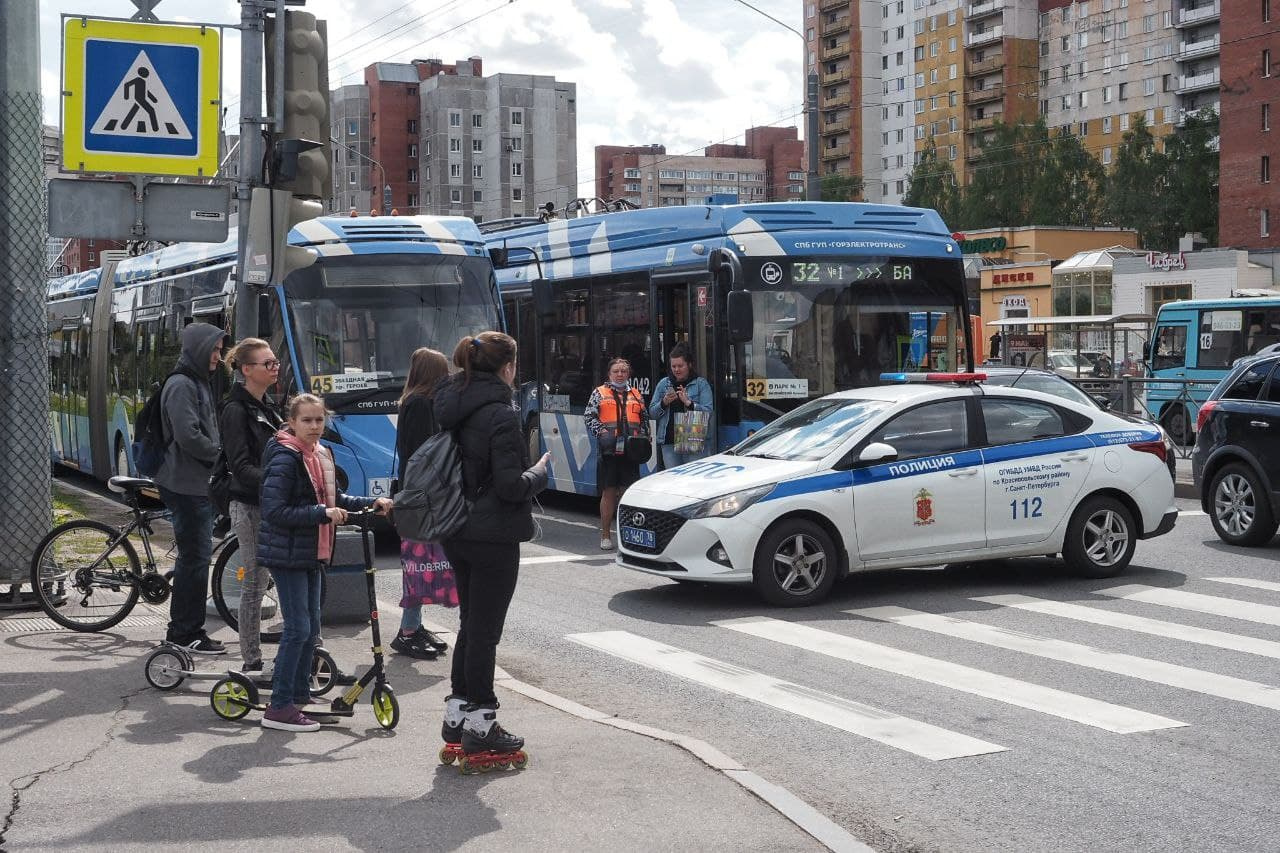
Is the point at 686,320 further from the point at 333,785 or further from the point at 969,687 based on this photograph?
the point at 333,785

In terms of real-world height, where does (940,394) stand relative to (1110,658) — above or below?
above

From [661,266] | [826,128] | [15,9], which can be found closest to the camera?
[15,9]

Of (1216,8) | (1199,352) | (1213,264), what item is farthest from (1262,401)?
(1216,8)

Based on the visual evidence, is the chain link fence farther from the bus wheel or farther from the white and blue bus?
the white and blue bus

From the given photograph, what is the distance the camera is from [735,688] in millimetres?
8328

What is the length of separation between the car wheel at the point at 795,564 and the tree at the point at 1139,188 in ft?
270

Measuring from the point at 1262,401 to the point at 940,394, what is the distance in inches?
168

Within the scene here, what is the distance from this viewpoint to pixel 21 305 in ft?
33.6

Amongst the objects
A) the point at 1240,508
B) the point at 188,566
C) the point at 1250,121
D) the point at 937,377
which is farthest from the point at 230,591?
the point at 1250,121

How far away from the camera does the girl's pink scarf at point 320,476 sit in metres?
6.80

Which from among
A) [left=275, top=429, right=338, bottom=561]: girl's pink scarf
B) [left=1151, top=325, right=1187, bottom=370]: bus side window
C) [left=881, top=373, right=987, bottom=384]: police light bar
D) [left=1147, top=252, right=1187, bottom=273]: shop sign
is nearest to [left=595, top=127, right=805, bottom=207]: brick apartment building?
[left=1147, top=252, right=1187, bottom=273]: shop sign

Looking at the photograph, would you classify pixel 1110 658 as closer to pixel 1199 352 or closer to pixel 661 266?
pixel 661 266

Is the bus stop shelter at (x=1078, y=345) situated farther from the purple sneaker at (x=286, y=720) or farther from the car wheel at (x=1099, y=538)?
the purple sneaker at (x=286, y=720)

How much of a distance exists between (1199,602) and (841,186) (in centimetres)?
10541
